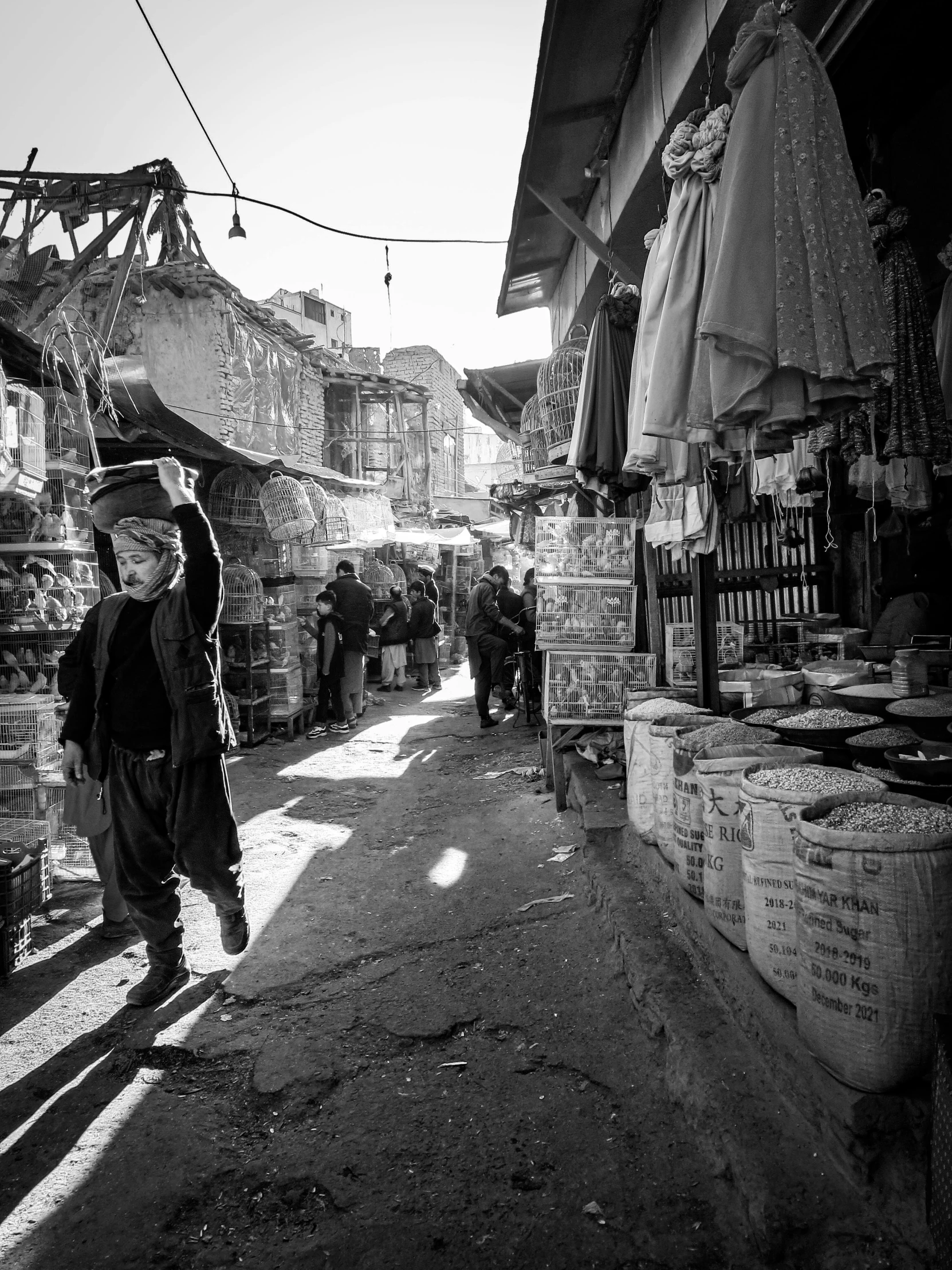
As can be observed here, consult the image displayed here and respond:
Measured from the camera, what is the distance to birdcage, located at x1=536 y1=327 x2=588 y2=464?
7062 millimetres

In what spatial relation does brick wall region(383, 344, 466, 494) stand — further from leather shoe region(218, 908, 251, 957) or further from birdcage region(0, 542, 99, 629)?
leather shoe region(218, 908, 251, 957)

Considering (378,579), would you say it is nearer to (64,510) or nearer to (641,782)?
(64,510)

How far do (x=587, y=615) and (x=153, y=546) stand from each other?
340 cm

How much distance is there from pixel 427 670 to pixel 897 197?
10.6m

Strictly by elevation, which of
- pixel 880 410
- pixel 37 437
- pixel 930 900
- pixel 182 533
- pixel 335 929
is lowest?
pixel 335 929

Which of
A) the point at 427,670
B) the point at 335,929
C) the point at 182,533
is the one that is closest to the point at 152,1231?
the point at 335,929

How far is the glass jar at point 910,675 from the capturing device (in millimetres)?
3479

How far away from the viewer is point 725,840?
104 inches

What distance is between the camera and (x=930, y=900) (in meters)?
1.72

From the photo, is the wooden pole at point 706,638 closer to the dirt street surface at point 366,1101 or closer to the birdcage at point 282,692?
the dirt street surface at point 366,1101

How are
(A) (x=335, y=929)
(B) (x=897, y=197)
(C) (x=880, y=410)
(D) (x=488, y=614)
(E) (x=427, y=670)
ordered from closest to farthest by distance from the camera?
(C) (x=880, y=410)
(A) (x=335, y=929)
(B) (x=897, y=197)
(D) (x=488, y=614)
(E) (x=427, y=670)

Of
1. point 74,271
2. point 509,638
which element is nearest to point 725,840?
point 509,638

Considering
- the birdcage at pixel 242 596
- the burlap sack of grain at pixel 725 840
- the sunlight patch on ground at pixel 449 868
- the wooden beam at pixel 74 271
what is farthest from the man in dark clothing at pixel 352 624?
the burlap sack of grain at pixel 725 840

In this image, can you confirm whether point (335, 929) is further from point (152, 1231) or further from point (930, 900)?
point (930, 900)
